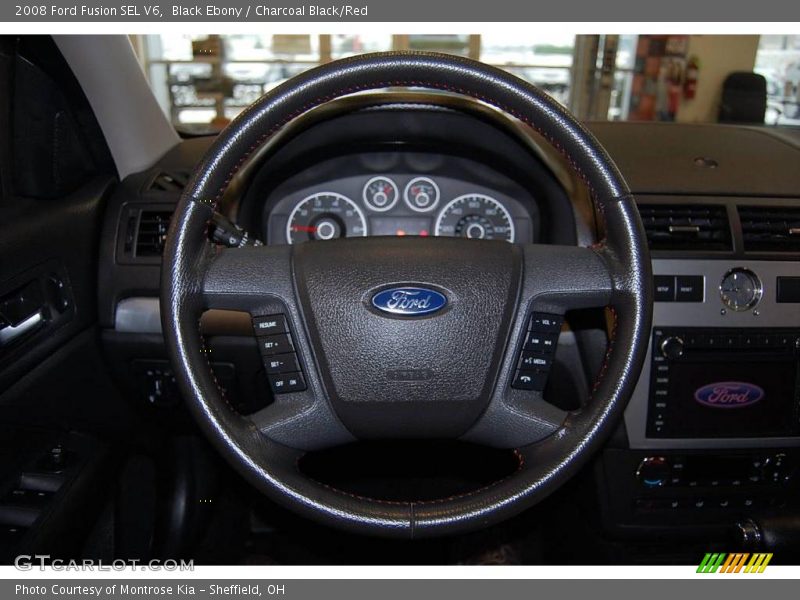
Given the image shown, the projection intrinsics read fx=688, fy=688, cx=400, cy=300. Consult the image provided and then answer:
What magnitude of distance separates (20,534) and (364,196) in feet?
2.91

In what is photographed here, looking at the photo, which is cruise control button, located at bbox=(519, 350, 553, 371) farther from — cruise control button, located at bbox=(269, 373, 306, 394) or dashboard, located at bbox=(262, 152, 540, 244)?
dashboard, located at bbox=(262, 152, 540, 244)

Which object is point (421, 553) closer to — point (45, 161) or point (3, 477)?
point (3, 477)

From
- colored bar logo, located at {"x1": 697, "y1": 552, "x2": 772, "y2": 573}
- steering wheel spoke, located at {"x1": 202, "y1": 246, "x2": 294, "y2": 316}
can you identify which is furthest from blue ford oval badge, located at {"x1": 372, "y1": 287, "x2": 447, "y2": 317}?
colored bar logo, located at {"x1": 697, "y1": 552, "x2": 772, "y2": 573}

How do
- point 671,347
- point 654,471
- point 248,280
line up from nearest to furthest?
point 248,280, point 671,347, point 654,471

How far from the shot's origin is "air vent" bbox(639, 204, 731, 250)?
1303 millimetres

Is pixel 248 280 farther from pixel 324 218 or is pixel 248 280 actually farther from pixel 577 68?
pixel 577 68

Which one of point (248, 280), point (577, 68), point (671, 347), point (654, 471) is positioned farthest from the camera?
point (577, 68)

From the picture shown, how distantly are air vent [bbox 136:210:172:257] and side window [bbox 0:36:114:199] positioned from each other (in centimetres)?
16

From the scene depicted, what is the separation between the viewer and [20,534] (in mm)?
1128

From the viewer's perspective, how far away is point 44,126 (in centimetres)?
133

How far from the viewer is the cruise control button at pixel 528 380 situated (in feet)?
3.30

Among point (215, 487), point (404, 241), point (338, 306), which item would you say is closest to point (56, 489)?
point (215, 487)

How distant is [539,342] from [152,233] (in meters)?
0.81

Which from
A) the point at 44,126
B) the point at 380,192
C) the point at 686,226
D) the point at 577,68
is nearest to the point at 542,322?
the point at 686,226
